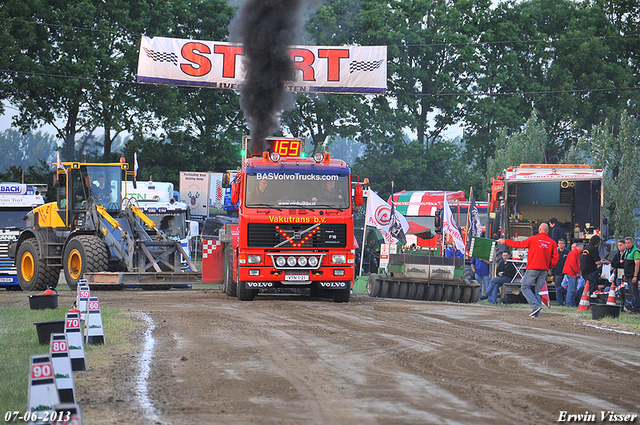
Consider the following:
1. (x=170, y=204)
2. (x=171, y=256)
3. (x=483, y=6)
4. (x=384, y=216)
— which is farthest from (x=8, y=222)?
(x=483, y=6)

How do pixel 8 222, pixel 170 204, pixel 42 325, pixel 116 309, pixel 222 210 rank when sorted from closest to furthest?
pixel 42 325 < pixel 116 309 < pixel 8 222 < pixel 170 204 < pixel 222 210

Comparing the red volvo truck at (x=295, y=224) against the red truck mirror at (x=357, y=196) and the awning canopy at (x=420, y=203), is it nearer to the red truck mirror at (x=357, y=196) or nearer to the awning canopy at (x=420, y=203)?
the red truck mirror at (x=357, y=196)

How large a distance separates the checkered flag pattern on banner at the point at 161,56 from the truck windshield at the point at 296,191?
49.0 feet

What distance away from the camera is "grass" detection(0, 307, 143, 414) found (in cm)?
783

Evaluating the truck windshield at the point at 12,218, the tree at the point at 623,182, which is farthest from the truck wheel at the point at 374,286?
the tree at the point at 623,182

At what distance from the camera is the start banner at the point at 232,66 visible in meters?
31.3

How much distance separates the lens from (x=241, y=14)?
23.8 meters

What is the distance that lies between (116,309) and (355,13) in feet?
127

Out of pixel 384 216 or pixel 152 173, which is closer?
pixel 384 216

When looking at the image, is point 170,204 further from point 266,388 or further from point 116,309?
point 266,388

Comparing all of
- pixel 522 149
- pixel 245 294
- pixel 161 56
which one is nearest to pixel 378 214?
pixel 245 294

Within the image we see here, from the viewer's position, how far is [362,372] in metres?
8.94

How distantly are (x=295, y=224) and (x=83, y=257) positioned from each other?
668 cm

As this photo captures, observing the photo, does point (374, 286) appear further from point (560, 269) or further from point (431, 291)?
point (560, 269)
